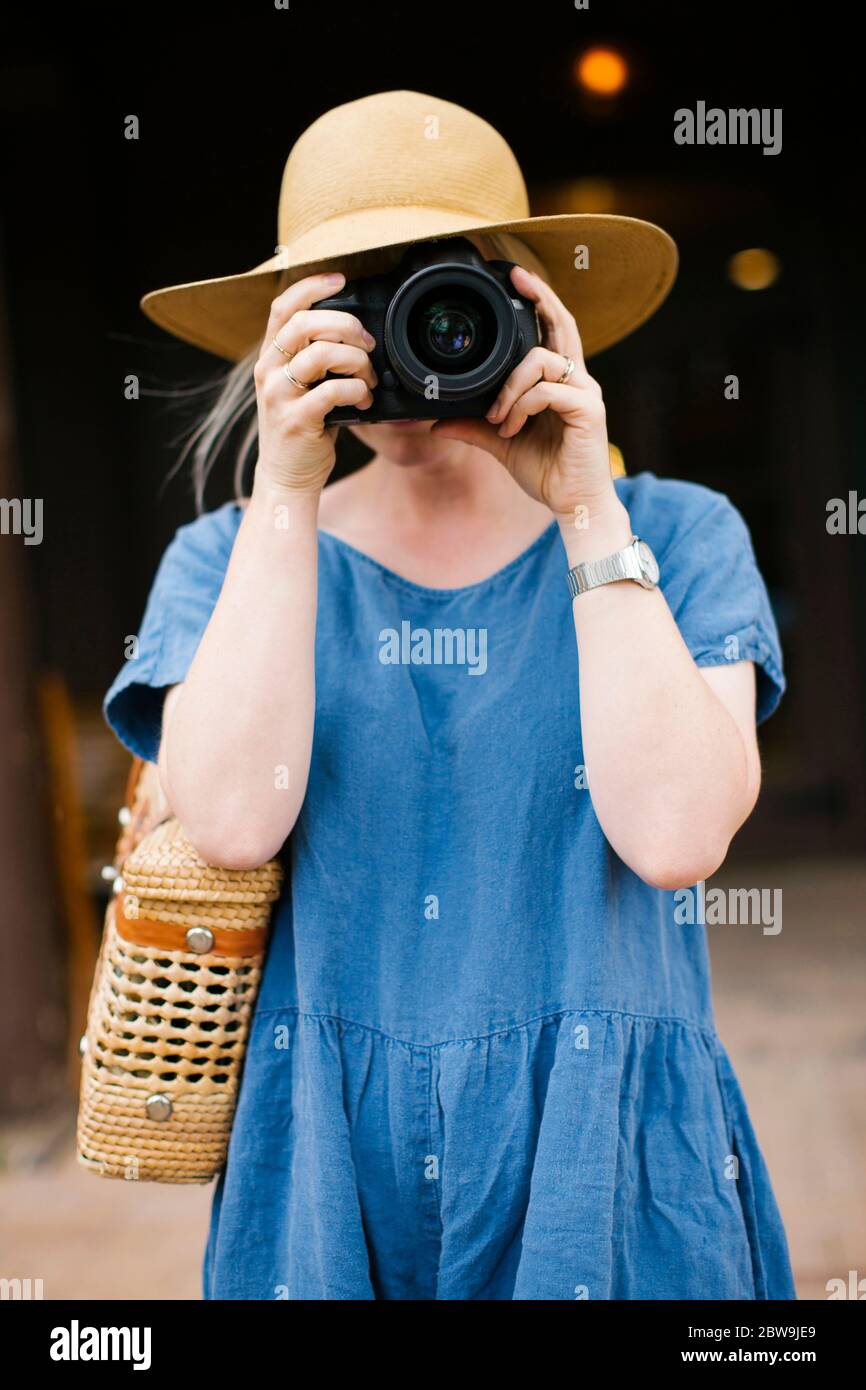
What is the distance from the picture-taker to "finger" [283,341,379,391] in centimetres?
93

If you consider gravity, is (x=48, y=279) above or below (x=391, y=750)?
above

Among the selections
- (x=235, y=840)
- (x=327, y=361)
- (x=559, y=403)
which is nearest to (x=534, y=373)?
(x=559, y=403)

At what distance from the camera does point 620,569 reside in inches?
36.1

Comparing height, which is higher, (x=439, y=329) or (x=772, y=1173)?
(x=439, y=329)

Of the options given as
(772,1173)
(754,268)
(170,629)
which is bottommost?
(772,1173)

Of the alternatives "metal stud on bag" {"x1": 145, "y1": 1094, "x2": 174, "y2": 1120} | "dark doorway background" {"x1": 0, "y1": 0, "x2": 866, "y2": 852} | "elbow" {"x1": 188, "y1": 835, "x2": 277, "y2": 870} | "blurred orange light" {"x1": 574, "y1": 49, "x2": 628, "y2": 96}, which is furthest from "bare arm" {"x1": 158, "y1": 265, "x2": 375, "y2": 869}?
"blurred orange light" {"x1": 574, "y1": 49, "x2": 628, "y2": 96}

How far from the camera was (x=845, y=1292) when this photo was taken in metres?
1.83

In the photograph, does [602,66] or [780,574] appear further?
[780,574]

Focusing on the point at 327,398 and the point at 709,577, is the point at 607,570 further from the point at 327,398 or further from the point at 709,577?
the point at 327,398

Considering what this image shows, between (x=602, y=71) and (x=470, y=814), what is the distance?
3.34 meters

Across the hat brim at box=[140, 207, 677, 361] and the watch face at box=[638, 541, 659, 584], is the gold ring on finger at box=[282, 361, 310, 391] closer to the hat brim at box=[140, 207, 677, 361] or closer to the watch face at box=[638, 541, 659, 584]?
the hat brim at box=[140, 207, 677, 361]
